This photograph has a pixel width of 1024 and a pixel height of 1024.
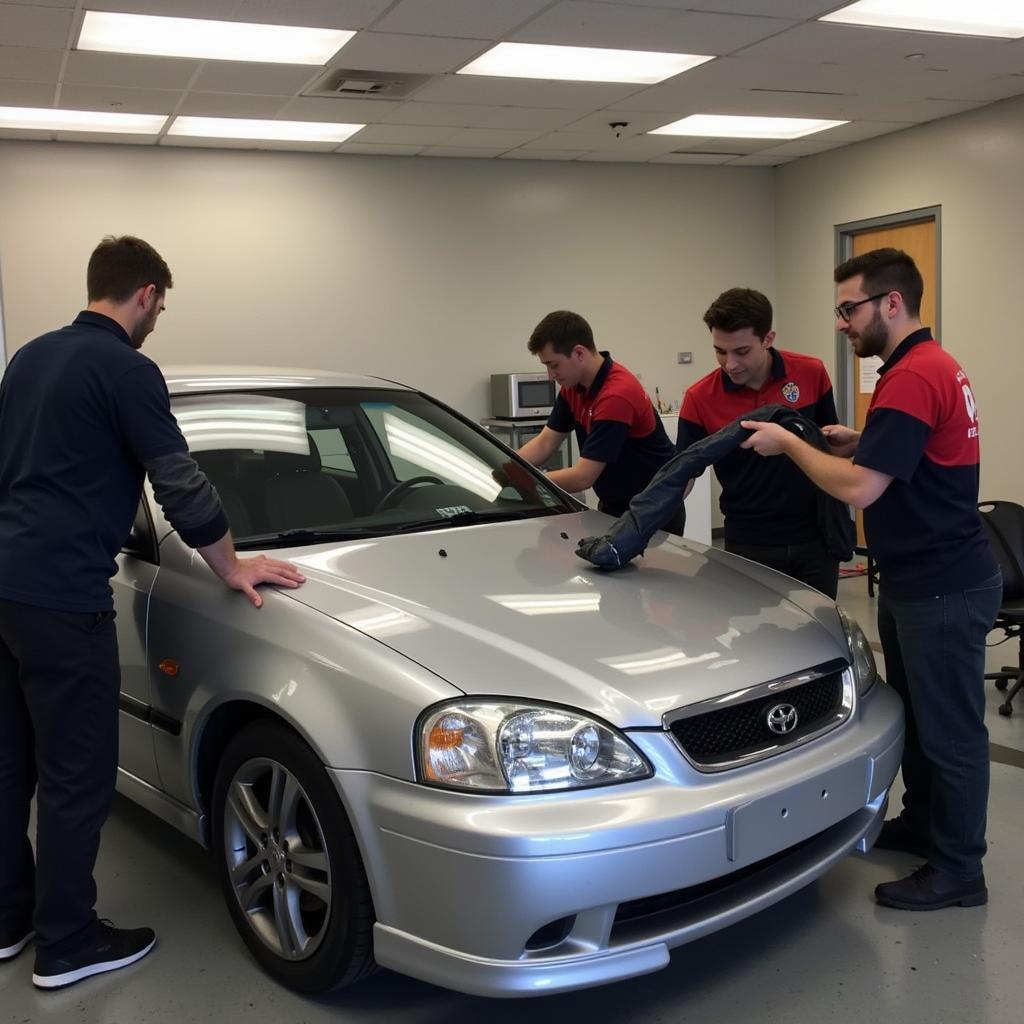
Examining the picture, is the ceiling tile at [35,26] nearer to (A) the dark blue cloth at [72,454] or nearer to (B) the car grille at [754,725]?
(A) the dark blue cloth at [72,454]

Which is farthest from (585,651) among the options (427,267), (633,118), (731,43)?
(427,267)

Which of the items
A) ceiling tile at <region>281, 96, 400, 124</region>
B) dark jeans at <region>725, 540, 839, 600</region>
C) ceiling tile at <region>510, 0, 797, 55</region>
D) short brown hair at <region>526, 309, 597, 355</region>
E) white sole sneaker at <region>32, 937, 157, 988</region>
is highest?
ceiling tile at <region>281, 96, 400, 124</region>

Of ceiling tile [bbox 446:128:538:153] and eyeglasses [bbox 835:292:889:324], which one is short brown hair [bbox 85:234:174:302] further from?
ceiling tile [bbox 446:128:538:153]

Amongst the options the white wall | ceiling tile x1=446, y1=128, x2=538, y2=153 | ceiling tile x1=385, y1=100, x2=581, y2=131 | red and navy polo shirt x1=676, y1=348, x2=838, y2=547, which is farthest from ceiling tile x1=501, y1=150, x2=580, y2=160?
red and navy polo shirt x1=676, y1=348, x2=838, y2=547

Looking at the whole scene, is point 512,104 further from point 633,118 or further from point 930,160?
point 930,160

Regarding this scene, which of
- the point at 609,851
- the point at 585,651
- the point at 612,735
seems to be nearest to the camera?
the point at 609,851

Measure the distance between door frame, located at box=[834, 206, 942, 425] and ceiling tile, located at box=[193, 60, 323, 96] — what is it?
13.1 ft

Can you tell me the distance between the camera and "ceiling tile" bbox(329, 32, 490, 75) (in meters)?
4.59

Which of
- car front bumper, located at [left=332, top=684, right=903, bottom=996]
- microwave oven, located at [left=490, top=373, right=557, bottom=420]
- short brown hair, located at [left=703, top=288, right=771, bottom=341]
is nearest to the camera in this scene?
car front bumper, located at [left=332, top=684, right=903, bottom=996]

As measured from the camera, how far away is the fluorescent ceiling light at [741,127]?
6592 mm

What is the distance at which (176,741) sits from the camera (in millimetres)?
2363

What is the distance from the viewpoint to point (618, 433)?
11.0ft

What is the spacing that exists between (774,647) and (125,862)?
1.78 meters

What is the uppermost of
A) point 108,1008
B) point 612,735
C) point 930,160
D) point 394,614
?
point 930,160
